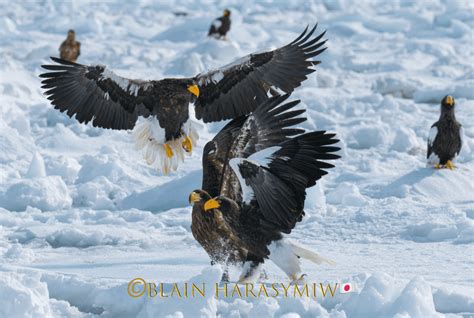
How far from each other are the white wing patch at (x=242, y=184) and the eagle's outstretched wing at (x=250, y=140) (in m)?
0.30

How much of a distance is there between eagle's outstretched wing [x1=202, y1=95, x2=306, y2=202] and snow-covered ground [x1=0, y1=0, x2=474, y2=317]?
19.6 inches

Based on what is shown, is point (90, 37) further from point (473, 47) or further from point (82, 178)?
point (82, 178)

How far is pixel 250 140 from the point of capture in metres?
4.70

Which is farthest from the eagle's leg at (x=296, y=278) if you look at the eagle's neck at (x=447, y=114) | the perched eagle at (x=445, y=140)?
the eagle's neck at (x=447, y=114)

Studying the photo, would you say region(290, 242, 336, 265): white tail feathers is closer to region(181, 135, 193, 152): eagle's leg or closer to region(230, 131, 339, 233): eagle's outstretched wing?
region(230, 131, 339, 233): eagle's outstretched wing

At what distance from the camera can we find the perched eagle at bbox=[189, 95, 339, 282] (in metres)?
4.15

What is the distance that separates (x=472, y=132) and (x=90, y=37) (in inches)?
376

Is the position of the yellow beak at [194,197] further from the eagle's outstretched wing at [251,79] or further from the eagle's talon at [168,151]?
the eagle's talon at [168,151]

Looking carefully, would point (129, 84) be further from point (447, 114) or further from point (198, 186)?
point (447, 114)

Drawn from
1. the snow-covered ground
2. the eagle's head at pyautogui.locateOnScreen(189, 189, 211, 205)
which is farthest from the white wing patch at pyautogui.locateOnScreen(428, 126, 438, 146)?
the eagle's head at pyautogui.locateOnScreen(189, 189, 211, 205)

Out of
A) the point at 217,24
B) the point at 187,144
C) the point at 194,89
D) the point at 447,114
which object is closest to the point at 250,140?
the point at 194,89

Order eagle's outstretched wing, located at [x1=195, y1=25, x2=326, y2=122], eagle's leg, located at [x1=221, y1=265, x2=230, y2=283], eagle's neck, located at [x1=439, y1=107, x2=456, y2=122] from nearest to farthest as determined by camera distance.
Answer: eagle's leg, located at [x1=221, y1=265, x2=230, y2=283] < eagle's outstretched wing, located at [x1=195, y1=25, x2=326, y2=122] < eagle's neck, located at [x1=439, y1=107, x2=456, y2=122]

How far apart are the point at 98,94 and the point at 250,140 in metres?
1.93
